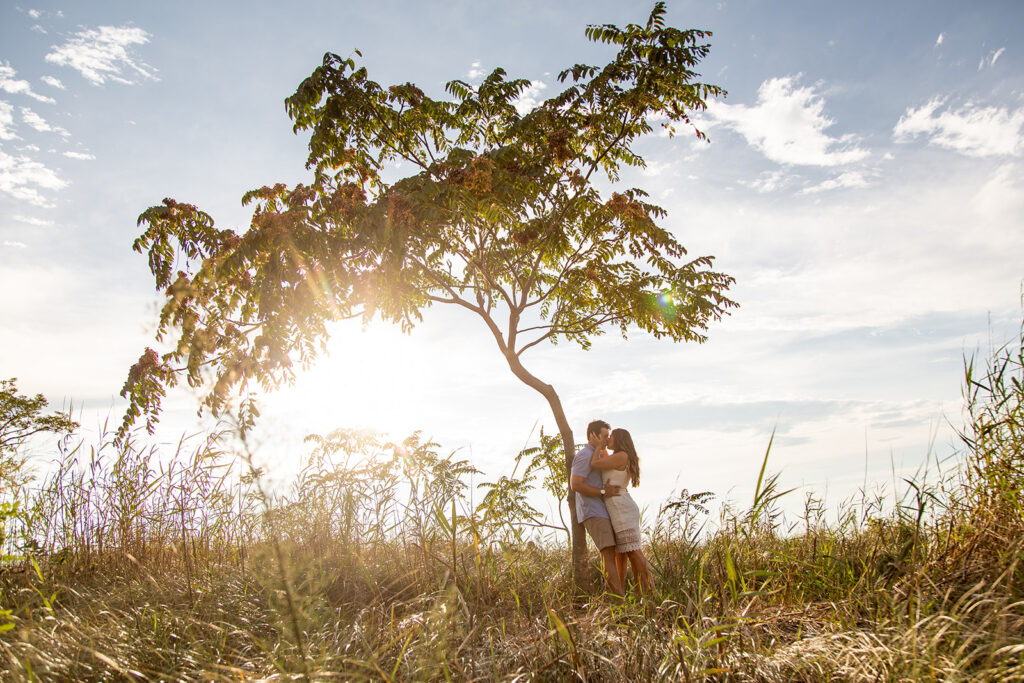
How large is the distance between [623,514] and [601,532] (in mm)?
302

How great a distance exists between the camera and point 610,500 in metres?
6.46

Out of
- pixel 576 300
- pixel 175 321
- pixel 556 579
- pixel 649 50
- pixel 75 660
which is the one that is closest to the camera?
pixel 175 321

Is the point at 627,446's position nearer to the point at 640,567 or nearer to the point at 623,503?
the point at 623,503

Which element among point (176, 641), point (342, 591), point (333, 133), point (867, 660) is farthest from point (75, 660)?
point (333, 133)

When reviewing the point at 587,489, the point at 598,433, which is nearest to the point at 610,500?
the point at 587,489

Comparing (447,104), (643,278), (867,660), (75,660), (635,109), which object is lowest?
A: (867,660)

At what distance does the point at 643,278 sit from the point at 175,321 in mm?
5539

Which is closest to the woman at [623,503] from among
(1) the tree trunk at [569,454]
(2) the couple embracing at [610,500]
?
(2) the couple embracing at [610,500]

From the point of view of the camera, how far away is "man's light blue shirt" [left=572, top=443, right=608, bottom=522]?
6.44 m

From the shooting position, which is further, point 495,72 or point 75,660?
point 495,72

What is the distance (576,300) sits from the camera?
7660mm

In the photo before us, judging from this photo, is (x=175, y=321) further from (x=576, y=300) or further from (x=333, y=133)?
(x=576, y=300)

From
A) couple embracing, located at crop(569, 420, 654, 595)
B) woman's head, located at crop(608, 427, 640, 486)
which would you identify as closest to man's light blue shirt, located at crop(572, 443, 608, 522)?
couple embracing, located at crop(569, 420, 654, 595)

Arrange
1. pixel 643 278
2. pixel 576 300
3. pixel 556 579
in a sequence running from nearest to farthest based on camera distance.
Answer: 1. pixel 556 579
2. pixel 643 278
3. pixel 576 300
